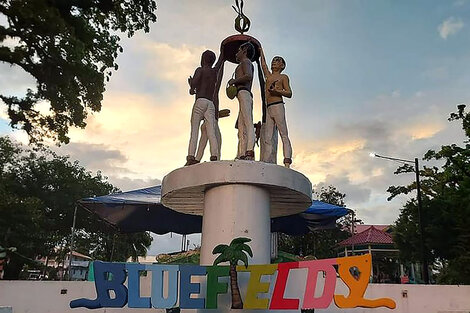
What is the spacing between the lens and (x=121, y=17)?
14250 millimetres

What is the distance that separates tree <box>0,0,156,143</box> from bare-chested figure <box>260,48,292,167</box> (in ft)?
23.4

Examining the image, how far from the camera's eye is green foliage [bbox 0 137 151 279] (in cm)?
2254

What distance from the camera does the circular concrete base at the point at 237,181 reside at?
22.1 feet

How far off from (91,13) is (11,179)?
16.6 m

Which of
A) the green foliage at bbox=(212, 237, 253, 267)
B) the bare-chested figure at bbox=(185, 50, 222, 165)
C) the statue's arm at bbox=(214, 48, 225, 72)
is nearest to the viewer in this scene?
the green foliage at bbox=(212, 237, 253, 267)

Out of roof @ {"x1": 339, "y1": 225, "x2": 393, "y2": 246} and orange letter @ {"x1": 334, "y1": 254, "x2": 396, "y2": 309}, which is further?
roof @ {"x1": 339, "y1": 225, "x2": 393, "y2": 246}

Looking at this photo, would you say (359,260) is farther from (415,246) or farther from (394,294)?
(415,246)

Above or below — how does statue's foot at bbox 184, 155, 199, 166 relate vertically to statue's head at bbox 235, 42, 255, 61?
below

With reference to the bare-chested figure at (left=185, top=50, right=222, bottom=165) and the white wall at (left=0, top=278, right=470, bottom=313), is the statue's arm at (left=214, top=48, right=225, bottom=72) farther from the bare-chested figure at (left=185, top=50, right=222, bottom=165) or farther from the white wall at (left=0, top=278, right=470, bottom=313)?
the white wall at (left=0, top=278, right=470, bottom=313)

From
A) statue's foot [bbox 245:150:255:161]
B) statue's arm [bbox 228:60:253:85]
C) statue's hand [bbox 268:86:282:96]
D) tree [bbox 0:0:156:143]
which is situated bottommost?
statue's foot [bbox 245:150:255:161]

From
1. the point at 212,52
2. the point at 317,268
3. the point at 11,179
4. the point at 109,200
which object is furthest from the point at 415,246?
the point at 11,179

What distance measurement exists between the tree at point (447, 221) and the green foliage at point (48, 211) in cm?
1417

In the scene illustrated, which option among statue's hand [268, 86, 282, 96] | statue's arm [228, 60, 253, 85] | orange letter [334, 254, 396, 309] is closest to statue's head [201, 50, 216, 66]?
statue's arm [228, 60, 253, 85]

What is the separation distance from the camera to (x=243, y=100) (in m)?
8.09
